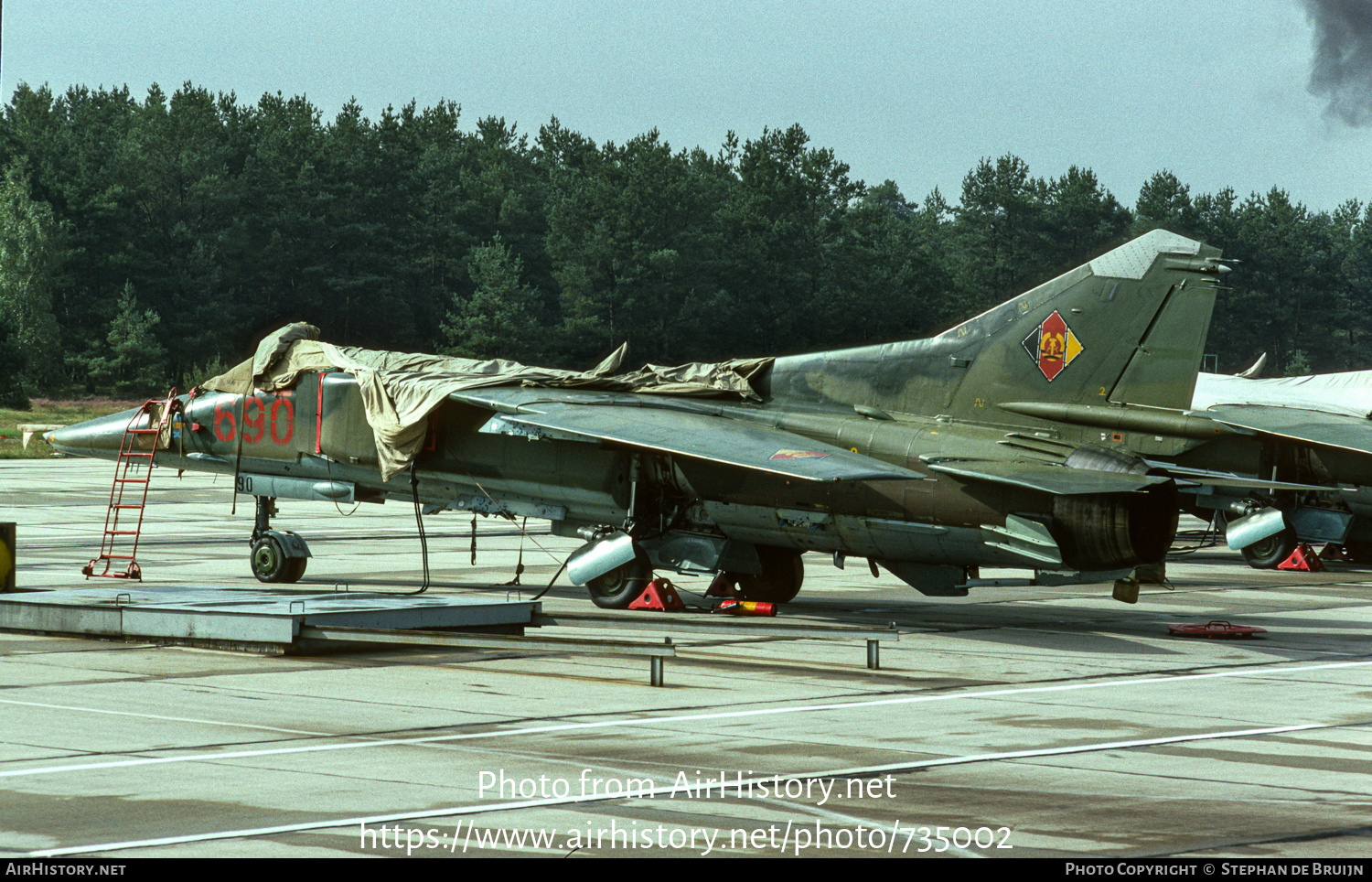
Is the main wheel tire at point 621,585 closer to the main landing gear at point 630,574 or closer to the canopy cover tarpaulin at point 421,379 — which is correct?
the main landing gear at point 630,574

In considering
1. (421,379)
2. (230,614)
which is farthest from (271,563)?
(230,614)

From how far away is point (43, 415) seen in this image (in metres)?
62.5

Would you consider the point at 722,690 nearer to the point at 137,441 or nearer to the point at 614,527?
the point at 614,527

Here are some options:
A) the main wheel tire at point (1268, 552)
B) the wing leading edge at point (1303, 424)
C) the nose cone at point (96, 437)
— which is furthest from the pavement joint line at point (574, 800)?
the main wheel tire at point (1268, 552)

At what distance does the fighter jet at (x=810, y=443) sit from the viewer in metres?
14.6

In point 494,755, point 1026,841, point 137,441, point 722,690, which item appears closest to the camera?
point 1026,841

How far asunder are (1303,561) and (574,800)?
20.3 m

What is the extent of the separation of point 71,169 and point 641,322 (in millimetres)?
34389

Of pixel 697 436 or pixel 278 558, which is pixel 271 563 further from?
pixel 697 436

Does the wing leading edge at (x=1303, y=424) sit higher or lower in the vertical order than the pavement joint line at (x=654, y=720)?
higher

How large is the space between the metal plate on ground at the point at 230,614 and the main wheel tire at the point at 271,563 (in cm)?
375

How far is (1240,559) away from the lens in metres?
26.5

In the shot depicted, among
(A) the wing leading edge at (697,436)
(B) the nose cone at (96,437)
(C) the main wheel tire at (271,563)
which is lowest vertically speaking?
(C) the main wheel tire at (271,563)
